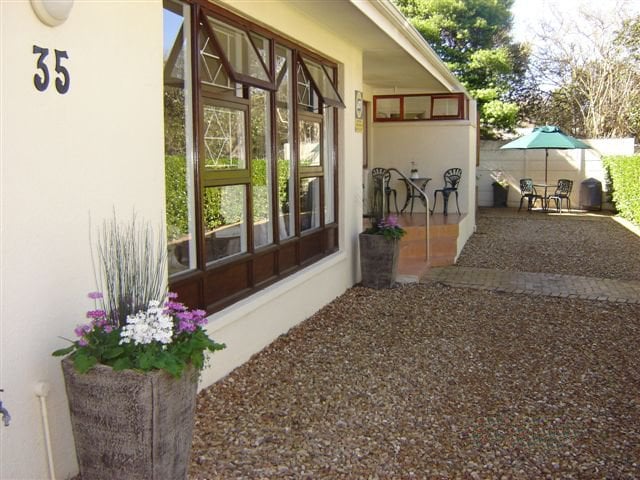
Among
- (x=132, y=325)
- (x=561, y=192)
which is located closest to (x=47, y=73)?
(x=132, y=325)

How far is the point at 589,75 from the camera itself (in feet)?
74.2

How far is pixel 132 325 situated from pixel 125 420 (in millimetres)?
385

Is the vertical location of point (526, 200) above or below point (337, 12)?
below

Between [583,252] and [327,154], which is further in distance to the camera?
[583,252]

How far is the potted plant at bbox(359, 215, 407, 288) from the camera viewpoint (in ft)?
25.1

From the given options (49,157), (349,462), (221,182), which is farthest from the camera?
(221,182)

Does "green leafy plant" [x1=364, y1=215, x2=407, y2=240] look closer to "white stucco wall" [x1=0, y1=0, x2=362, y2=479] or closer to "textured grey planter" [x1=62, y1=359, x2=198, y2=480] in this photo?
"white stucco wall" [x1=0, y1=0, x2=362, y2=479]

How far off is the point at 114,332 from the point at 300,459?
49.6 inches

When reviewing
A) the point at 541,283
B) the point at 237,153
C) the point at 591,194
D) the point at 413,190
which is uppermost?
the point at 237,153

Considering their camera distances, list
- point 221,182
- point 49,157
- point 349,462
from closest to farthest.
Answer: point 49,157 → point 349,462 → point 221,182

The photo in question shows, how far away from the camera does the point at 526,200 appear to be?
19.2 meters

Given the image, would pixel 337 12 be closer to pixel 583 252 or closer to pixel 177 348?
pixel 177 348

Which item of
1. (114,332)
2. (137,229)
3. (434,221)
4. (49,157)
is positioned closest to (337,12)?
(137,229)

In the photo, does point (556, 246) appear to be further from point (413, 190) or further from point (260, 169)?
point (260, 169)
